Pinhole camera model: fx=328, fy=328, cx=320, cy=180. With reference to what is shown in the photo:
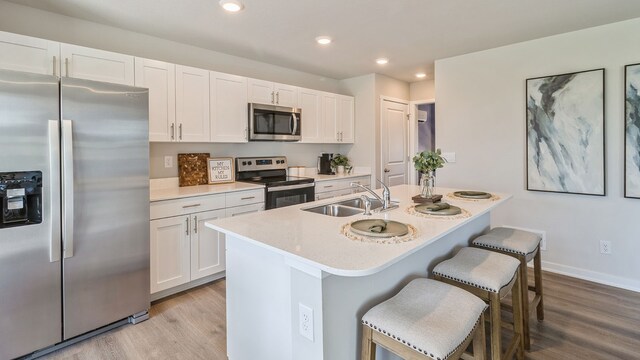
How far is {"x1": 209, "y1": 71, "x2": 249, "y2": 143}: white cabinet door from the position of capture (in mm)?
3355

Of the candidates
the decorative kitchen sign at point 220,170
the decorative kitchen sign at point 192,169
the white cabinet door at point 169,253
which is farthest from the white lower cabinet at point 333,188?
the white cabinet door at point 169,253

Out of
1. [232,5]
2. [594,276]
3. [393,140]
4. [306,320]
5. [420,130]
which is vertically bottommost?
[594,276]

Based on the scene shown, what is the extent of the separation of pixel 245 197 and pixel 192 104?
1.04m

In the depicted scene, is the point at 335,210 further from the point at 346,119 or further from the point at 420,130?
the point at 420,130

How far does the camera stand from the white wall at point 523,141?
9.79 feet

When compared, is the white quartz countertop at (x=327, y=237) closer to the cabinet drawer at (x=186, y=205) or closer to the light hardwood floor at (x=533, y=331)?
the light hardwood floor at (x=533, y=331)

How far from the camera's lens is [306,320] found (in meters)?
1.34

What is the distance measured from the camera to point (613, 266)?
10.1 ft

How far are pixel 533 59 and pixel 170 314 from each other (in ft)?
13.7

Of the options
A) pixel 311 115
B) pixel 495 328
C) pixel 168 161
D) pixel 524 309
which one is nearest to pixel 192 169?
pixel 168 161

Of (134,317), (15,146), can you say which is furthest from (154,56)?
(134,317)

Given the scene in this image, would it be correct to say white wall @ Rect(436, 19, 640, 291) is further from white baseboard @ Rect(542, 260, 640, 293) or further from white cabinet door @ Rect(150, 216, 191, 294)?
white cabinet door @ Rect(150, 216, 191, 294)

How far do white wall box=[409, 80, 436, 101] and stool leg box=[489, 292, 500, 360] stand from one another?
13.5ft

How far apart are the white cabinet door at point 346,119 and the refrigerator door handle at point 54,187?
343 centimetres
